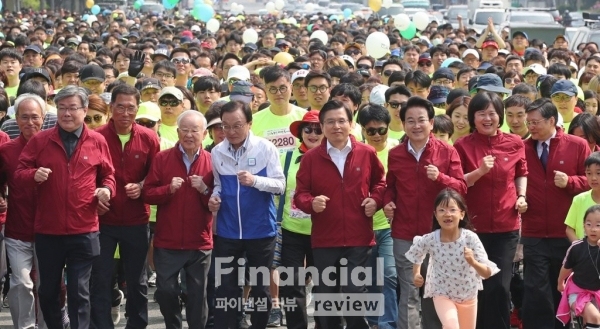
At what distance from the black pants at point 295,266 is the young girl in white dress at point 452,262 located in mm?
1204

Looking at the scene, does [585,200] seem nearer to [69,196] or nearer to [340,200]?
[340,200]

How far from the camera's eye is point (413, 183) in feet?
27.2

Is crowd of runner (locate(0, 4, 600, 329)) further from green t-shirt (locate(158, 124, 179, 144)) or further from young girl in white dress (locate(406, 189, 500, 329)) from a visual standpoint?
green t-shirt (locate(158, 124, 179, 144))

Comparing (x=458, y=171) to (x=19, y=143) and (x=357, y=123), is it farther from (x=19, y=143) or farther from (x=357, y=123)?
(x=19, y=143)

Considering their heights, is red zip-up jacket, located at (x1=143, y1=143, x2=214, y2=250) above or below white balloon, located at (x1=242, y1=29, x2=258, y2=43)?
below

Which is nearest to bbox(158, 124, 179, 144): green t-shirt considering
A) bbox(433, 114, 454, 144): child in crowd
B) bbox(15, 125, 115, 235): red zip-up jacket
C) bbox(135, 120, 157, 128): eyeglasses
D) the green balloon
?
bbox(135, 120, 157, 128): eyeglasses

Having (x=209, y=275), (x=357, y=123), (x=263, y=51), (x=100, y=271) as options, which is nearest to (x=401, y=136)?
(x=357, y=123)

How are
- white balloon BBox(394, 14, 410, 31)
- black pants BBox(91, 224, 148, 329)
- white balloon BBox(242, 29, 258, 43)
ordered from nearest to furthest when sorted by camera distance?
1. black pants BBox(91, 224, 148, 329)
2. white balloon BBox(242, 29, 258, 43)
3. white balloon BBox(394, 14, 410, 31)

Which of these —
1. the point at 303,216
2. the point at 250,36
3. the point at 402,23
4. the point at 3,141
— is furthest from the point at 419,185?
the point at 402,23

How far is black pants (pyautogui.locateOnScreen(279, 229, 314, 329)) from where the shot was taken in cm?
872

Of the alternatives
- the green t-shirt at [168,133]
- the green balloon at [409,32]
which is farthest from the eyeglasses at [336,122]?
the green balloon at [409,32]

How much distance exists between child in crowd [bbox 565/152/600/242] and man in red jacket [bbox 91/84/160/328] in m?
3.03

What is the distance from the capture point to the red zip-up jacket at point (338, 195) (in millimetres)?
8289

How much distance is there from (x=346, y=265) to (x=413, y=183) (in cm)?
73
